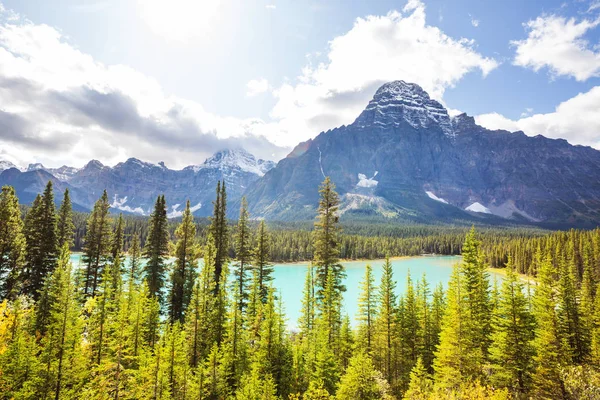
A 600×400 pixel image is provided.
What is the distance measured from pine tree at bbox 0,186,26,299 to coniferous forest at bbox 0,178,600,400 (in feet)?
0.40

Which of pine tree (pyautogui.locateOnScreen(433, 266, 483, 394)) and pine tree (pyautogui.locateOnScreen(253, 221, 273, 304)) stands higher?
pine tree (pyautogui.locateOnScreen(253, 221, 273, 304))

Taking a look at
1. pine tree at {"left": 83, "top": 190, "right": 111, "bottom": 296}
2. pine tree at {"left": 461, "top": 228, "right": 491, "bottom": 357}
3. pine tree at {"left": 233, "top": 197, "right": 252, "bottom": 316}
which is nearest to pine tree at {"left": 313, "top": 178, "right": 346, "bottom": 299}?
pine tree at {"left": 233, "top": 197, "right": 252, "bottom": 316}

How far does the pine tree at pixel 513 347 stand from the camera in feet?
77.9

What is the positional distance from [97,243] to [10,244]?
772 cm

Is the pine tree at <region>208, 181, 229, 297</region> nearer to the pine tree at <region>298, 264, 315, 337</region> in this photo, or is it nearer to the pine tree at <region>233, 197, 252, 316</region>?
the pine tree at <region>233, 197, 252, 316</region>

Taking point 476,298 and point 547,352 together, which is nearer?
point 547,352

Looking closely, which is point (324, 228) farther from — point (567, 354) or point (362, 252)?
point (362, 252)

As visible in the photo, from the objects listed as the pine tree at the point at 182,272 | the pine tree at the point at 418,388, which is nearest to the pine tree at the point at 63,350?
the pine tree at the point at 182,272

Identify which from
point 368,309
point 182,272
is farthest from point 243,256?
point 368,309

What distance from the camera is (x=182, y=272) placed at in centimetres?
3609

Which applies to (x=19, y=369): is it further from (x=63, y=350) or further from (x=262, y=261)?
(x=262, y=261)

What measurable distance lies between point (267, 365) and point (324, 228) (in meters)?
11.5

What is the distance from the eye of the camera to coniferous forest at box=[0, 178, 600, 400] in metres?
20.2

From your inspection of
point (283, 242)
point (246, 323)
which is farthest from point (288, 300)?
point (283, 242)
